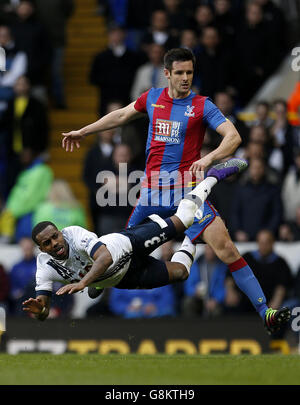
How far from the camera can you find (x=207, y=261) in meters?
15.2

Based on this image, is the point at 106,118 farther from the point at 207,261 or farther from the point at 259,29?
the point at 259,29

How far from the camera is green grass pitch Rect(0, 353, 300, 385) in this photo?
9258mm

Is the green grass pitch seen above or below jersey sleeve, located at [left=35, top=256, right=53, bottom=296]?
below

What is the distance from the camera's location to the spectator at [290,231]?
50.0ft

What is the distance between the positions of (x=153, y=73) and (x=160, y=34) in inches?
35.3

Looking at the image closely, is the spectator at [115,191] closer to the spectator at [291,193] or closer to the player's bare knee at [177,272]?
the spectator at [291,193]

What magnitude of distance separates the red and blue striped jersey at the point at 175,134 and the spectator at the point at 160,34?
6.26m

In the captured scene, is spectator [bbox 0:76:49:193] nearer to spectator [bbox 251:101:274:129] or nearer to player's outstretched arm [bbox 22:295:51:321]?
spectator [bbox 251:101:274:129]

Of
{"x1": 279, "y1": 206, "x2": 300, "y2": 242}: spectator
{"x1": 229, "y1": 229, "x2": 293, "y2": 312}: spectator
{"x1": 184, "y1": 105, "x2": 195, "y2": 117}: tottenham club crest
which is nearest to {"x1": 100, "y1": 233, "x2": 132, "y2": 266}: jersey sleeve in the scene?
{"x1": 184, "y1": 105, "x2": 195, "y2": 117}: tottenham club crest

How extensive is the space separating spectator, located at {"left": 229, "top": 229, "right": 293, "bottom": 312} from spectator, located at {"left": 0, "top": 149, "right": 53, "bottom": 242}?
12.8ft

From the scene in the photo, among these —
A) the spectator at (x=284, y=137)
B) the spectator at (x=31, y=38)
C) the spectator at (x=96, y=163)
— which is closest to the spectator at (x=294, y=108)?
the spectator at (x=284, y=137)
